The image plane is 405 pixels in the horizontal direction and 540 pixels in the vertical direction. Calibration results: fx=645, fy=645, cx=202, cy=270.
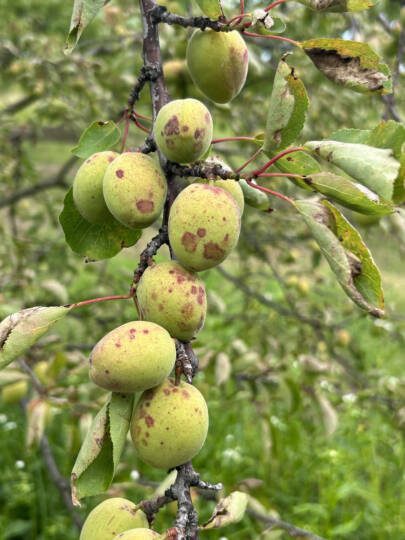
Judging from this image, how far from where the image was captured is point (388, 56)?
2.24 m

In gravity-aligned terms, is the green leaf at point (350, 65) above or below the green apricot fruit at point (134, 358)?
above

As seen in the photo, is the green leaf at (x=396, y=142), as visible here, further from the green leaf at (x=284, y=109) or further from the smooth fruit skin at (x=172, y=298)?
the smooth fruit skin at (x=172, y=298)

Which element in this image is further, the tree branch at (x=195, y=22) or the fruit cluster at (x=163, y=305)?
the tree branch at (x=195, y=22)

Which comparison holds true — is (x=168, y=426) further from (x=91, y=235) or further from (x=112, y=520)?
(x=91, y=235)

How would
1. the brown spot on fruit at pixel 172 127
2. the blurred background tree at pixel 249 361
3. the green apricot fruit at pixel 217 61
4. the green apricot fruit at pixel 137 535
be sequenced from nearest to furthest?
the green apricot fruit at pixel 137 535 → the brown spot on fruit at pixel 172 127 → the green apricot fruit at pixel 217 61 → the blurred background tree at pixel 249 361

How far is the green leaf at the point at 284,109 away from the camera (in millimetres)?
739

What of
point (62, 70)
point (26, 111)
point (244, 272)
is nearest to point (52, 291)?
Result: point (26, 111)

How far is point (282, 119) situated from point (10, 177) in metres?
2.50

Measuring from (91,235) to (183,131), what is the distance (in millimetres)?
272

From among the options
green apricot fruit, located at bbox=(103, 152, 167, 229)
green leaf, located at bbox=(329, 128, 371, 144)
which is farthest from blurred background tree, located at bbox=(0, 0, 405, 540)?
green apricot fruit, located at bbox=(103, 152, 167, 229)

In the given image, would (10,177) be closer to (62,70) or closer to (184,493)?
(62,70)

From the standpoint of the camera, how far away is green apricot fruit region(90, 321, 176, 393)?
2.33ft

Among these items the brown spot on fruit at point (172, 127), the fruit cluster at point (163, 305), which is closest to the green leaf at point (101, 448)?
the fruit cluster at point (163, 305)

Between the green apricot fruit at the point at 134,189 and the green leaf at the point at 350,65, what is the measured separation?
0.26 metres
